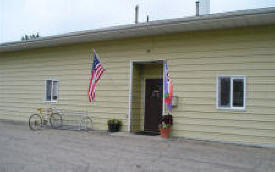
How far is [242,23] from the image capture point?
7.46m

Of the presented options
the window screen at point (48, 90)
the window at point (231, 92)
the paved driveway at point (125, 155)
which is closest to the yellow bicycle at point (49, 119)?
the window screen at point (48, 90)

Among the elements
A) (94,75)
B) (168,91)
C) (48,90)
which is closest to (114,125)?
(94,75)

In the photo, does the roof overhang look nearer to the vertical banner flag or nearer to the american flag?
the american flag

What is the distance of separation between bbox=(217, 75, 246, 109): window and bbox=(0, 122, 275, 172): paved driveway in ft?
3.96

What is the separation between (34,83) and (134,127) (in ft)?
18.2

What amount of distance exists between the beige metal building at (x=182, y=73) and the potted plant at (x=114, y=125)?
0.22 metres

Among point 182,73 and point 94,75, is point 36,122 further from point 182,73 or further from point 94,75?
point 182,73

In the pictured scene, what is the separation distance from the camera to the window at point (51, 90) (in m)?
11.6

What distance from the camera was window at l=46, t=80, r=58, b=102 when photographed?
11581mm

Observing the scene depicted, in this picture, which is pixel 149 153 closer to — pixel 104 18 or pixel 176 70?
pixel 176 70

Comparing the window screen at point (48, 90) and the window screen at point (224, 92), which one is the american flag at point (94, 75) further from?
the window screen at point (224, 92)

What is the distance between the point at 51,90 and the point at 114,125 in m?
3.90

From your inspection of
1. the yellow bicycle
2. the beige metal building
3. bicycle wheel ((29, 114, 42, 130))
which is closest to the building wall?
the beige metal building

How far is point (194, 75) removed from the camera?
841cm
